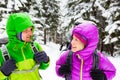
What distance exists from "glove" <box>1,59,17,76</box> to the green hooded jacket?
0.12 meters

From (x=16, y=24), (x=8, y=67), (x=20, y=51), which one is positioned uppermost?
(x=16, y=24)

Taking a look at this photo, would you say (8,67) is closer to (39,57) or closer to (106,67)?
(39,57)

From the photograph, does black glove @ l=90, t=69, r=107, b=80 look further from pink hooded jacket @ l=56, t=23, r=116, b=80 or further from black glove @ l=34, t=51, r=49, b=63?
black glove @ l=34, t=51, r=49, b=63

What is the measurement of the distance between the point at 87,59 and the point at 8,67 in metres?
1.26

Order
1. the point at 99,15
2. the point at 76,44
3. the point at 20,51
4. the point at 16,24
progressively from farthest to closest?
the point at 99,15 → the point at 20,51 → the point at 16,24 → the point at 76,44

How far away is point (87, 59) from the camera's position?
14.3 feet

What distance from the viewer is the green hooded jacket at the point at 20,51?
4.70m

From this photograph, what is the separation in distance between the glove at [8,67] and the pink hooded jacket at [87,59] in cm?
74

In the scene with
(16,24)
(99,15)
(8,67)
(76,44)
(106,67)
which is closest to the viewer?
(76,44)

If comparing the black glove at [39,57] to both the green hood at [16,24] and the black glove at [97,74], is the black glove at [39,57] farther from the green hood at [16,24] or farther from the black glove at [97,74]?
the black glove at [97,74]

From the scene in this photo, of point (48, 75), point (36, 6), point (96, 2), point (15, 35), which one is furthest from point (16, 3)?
point (15, 35)

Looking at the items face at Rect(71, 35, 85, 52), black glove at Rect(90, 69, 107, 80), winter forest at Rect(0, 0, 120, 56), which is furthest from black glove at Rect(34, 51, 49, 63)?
winter forest at Rect(0, 0, 120, 56)

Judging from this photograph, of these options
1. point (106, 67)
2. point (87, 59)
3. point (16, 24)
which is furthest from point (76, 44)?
point (16, 24)

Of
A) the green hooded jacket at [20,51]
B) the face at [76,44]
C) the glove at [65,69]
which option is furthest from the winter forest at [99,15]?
the face at [76,44]
